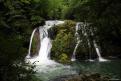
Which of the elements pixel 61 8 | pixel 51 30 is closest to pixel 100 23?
pixel 51 30

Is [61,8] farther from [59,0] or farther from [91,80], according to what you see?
[91,80]

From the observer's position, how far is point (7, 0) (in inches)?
322

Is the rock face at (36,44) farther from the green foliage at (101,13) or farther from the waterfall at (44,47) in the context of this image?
the green foliage at (101,13)

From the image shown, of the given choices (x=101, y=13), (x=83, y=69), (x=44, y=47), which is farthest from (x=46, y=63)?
(x=101, y=13)

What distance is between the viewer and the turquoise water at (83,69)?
15.4 meters

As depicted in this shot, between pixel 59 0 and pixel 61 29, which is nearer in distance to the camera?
pixel 61 29

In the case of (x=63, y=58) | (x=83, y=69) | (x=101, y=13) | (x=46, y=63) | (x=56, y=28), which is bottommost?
(x=83, y=69)

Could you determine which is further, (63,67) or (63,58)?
(63,58)

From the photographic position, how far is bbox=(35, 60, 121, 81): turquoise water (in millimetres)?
15375

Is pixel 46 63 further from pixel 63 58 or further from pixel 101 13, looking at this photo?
pixel 101 13

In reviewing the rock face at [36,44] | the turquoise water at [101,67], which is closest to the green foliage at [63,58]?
the turquoise water at [101,67]

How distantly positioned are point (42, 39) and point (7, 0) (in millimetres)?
14134

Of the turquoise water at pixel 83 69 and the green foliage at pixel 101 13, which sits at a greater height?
the green foliage at pixel 101 13

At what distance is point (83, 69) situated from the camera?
16.7 meters
